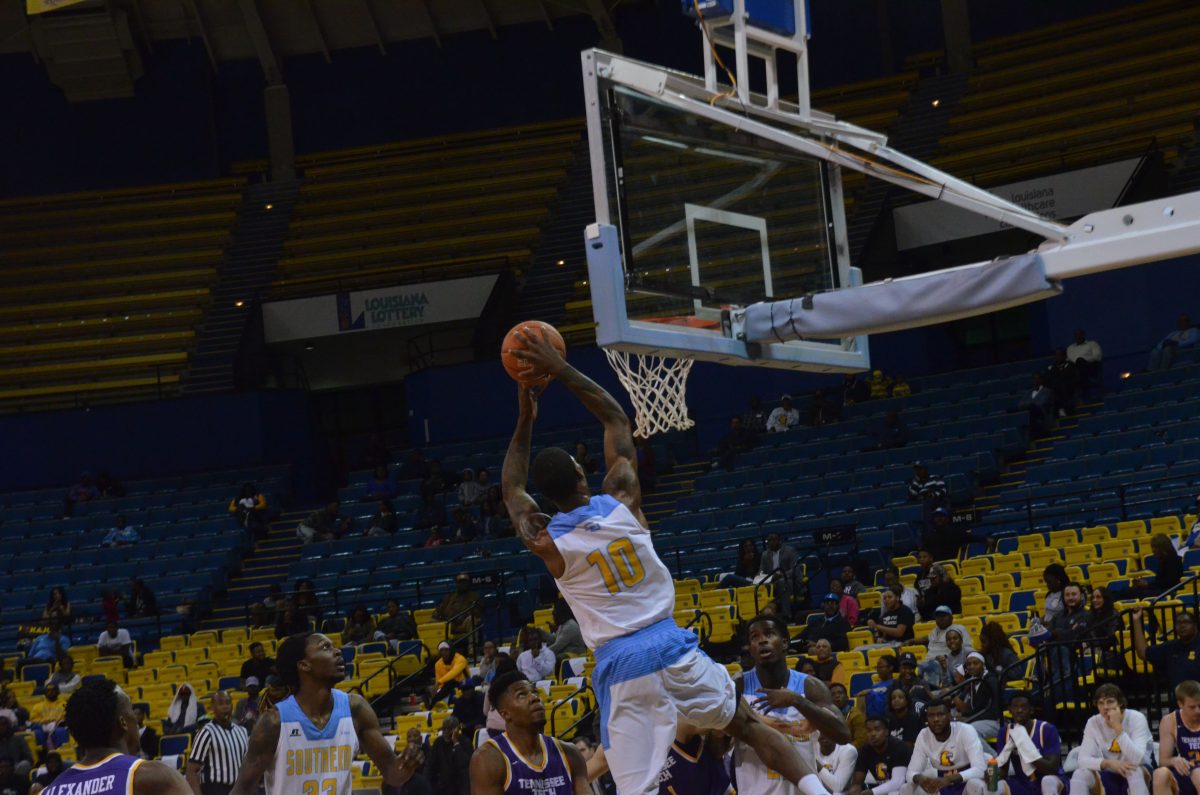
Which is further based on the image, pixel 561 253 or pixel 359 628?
pixel 561 253

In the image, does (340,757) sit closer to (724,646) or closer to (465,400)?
(724,646)

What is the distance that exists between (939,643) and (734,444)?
9005 millimetres

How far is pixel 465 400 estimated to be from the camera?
28.1 m

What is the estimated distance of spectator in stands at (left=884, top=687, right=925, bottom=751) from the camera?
42.7ft

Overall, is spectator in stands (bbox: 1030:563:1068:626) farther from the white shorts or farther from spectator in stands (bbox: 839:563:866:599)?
the white shorts

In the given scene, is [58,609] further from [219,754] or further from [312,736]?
[312,736]

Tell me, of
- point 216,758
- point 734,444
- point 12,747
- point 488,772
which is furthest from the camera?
point 734,444

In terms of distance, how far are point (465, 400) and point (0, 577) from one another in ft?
25.9

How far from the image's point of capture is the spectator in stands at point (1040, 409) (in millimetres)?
21219

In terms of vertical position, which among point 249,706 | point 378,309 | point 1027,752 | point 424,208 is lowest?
point 1027,752

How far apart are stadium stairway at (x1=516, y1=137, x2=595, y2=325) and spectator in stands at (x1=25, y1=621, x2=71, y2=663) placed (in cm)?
958

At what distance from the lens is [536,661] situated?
55.8 ft

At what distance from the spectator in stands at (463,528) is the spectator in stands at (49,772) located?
6985 mm

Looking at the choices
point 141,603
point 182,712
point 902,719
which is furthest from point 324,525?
point 902,719
